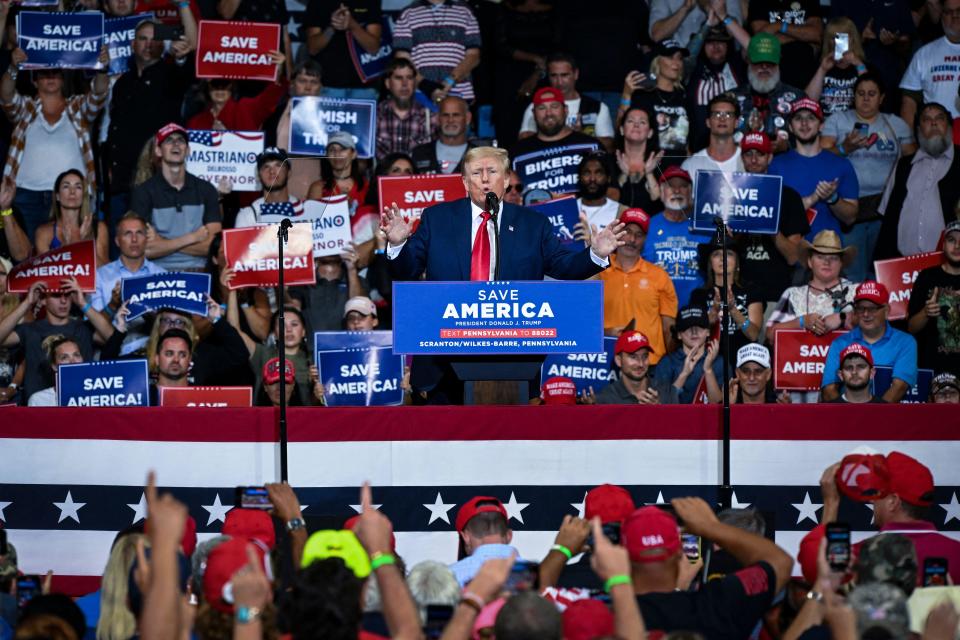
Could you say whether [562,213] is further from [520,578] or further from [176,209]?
[520,578]

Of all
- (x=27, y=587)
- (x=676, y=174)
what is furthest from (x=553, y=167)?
(x=27, y=587)

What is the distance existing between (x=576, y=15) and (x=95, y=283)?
206 inches

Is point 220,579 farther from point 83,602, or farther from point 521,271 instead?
point 521,271

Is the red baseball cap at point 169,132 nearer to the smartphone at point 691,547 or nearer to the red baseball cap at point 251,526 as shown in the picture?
the red baseball cap at point 251,526

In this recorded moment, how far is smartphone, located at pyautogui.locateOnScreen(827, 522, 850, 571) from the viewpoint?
5.40 meters

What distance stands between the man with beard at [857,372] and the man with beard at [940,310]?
1.38 m

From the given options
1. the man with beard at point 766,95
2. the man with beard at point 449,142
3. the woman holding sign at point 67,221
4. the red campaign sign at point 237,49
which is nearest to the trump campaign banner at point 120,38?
the red campaign sign at point 237,49

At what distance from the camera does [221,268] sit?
1151cm

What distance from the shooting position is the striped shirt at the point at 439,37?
13.5 metres

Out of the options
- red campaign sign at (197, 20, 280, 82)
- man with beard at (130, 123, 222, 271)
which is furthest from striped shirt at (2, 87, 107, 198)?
red campaign sign at (197, 20, 280, 82)

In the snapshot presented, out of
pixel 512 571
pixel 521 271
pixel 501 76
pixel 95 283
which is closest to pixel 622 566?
pixel 512 571

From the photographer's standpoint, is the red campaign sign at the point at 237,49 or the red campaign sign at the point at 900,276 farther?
the red campaign sign at the point at 237,49

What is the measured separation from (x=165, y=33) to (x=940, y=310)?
6.73 metres

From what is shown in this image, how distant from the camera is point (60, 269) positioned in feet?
35.7
